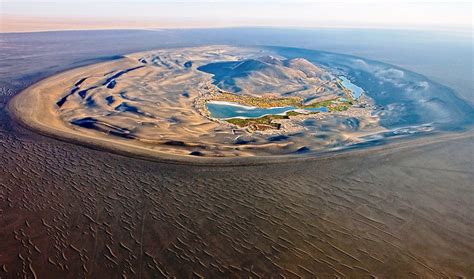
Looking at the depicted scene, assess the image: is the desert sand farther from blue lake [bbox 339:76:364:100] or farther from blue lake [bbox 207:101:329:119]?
blue lake [bbox 339:76:364:100]

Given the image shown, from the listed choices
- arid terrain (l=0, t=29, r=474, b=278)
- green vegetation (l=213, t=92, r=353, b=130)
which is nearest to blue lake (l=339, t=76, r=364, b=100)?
green vegetation (l=213, t=92, r=353, b=130)

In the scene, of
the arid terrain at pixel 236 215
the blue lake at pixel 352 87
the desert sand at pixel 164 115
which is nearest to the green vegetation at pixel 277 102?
the desert sand at pixel 164 115

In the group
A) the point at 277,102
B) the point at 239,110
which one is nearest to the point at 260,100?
the point at 277,102

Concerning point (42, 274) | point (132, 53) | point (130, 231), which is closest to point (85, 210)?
point (130, 231)

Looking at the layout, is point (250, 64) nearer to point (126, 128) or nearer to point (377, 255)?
point (126, 128)

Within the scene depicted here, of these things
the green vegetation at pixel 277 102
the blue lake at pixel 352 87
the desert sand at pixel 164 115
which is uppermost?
the desert sand at pixel 164 115

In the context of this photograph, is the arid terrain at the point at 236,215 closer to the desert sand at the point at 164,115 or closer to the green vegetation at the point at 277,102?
the desert sand at the point at 164,115
